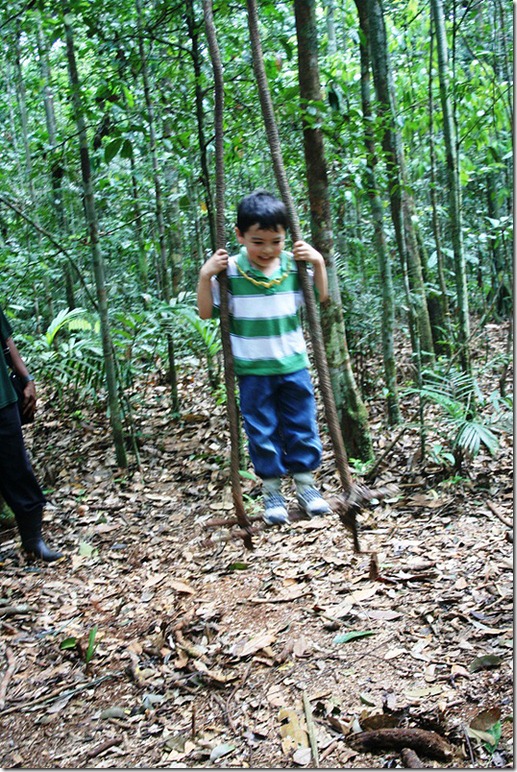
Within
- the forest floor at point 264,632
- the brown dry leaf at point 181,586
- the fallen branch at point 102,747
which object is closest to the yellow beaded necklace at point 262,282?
the forest floor at point 264,632

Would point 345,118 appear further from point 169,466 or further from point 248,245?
point 169,466

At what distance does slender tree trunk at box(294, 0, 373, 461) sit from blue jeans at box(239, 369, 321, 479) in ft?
6.05

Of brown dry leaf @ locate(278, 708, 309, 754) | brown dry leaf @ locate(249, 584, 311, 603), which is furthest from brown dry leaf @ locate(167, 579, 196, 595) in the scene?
brown dry leaf @ locate(278, 708, 309, 754)

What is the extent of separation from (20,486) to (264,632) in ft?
6.33

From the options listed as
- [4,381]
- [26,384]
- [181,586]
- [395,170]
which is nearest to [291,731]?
[181,586]

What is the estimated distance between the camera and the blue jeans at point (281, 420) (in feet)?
10.3

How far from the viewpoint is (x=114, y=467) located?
19.6ft

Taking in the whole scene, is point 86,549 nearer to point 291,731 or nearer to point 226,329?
point 291,731

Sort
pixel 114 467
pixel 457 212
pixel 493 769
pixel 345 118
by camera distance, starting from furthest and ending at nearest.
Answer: pixel 114 467, pixel 457 212, pixel 345 118, pixel 493 769

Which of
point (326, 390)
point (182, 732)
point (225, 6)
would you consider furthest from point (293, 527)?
point (225, 6)

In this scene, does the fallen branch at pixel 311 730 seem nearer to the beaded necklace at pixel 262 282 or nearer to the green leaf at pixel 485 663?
the green leaf at pixel 485 663

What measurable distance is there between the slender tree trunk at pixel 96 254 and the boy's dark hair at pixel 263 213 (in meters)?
2.66

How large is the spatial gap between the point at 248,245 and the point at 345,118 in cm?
218

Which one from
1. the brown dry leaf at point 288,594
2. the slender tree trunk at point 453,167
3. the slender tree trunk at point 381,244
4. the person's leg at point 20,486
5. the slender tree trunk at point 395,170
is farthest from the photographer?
the slender tree trunk at point 381,244
